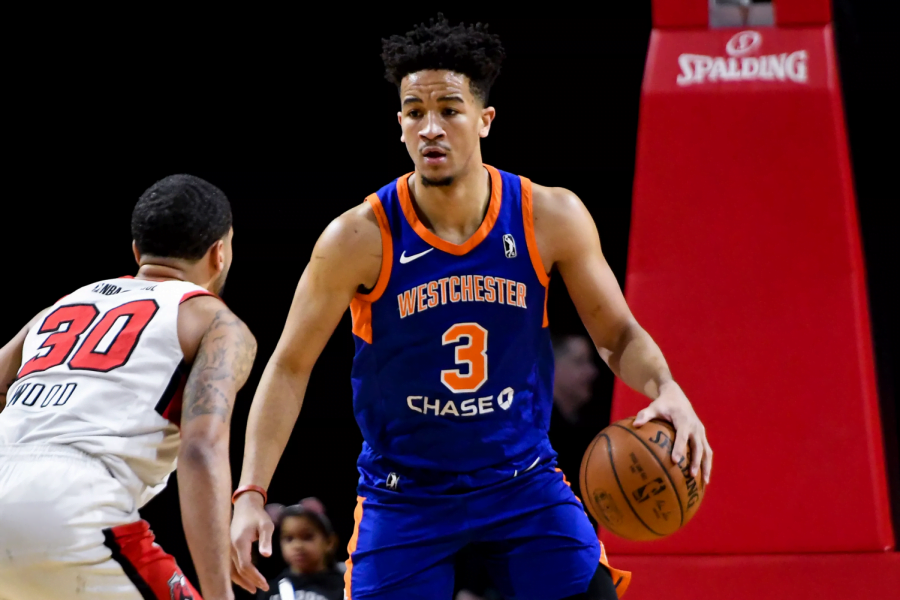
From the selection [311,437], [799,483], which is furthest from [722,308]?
[311,437]

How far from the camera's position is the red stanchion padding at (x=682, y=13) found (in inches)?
161

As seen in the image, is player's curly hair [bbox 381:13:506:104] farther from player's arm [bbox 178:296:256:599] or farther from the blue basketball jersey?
player's arm [bbox 178:296:256:599]

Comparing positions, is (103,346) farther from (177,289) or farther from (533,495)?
(533,495)

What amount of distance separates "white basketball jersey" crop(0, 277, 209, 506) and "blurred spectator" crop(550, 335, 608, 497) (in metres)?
3.13

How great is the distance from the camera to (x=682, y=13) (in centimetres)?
409

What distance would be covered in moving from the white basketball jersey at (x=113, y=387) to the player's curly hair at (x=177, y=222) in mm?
176

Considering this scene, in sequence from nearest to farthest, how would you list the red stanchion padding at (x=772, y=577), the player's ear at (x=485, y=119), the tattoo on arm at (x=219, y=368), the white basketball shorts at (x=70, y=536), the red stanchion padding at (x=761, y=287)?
1. the white basketball shorts at (x=70, y=536)
2. the tattoo on arm at (x=219, y=368)
3. the player's ear at (x=485, y=119)
4. the red stanchion padding at (x=772, y=577)
5. the red stanchion padding at (x=761, y=287)

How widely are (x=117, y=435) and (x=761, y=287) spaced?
2.42 metres

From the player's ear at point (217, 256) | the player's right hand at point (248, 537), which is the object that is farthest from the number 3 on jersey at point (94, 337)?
the player's right hand at point (248, 537)

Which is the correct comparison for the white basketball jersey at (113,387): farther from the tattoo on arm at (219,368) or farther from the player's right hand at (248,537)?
the player's right hand at (248,537)

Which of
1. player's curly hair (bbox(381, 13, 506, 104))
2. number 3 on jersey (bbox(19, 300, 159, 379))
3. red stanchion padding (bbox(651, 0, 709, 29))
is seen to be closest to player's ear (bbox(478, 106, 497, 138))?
player's curly hair (bbox(381, 13, 506, 104))

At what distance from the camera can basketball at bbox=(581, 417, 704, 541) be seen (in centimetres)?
229

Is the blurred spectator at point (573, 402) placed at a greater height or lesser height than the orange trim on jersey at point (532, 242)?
lesser

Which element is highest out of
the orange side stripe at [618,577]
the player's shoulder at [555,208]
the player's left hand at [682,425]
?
the player's shoulder at [555,208]
